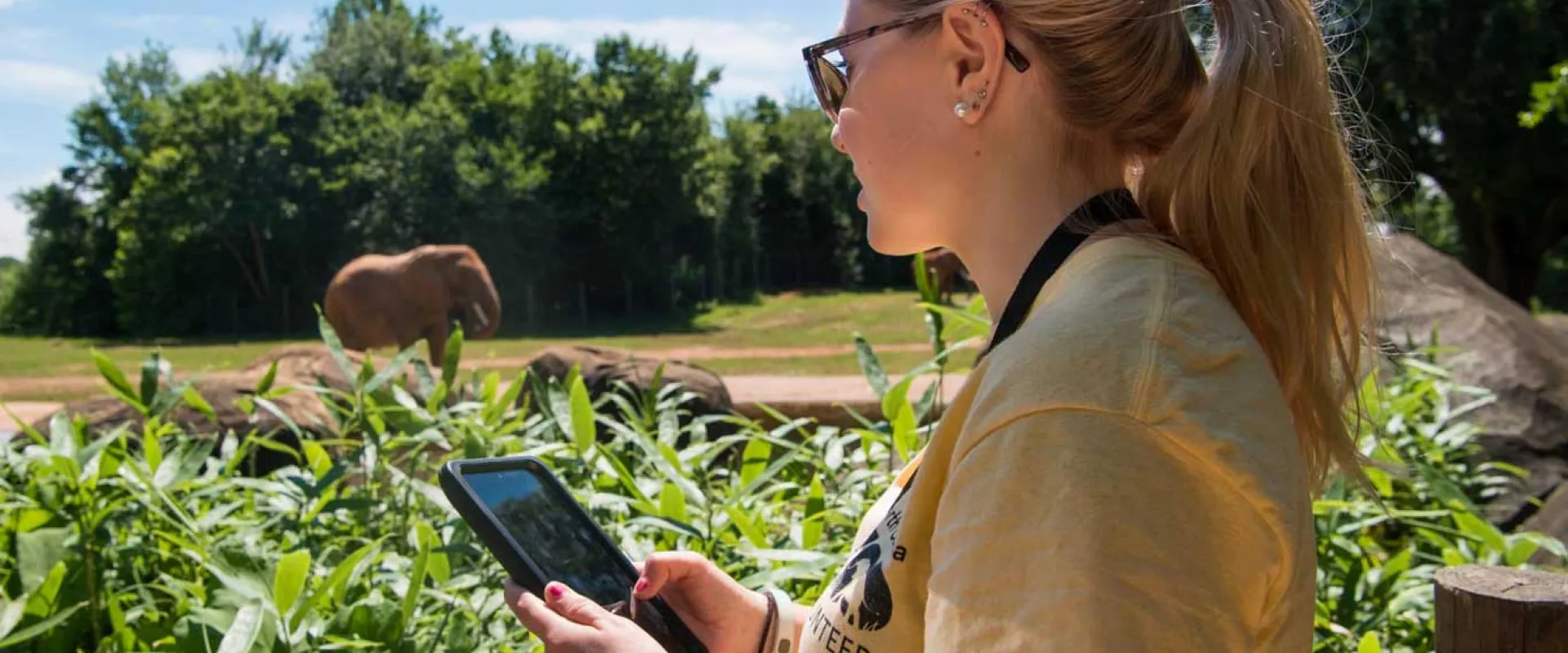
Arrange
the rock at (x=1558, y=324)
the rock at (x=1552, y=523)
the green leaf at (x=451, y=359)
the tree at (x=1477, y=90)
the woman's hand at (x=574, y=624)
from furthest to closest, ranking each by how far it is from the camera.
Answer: the tree at (x=1477, y=90) → the rock at (x=1558, y=324) → the rock at (x=1552, y=523) → the green leaf at (x=451, y=359) → the woman's hand at (x=574, y=624)

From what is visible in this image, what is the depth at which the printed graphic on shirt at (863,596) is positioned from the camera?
1050 millimetres

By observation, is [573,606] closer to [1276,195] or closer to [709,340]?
[1276,195]

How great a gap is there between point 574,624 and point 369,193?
29614 millimetres

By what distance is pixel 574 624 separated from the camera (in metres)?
1.20

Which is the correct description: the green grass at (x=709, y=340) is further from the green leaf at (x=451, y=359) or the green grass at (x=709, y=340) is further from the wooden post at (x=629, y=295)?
the green leaf at (x=451, y=359)

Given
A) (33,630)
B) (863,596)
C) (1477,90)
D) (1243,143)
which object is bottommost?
(33,630)

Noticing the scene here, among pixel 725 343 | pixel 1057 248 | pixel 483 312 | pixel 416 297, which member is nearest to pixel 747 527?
pixel 1057 248

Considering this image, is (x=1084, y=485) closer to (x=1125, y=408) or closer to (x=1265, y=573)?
(x=1125, y=408)

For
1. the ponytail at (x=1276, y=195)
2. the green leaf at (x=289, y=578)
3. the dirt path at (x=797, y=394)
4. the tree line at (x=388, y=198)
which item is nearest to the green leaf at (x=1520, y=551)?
the dirt path at (x=797, y=394)

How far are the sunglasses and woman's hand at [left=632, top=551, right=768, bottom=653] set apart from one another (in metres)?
0.50

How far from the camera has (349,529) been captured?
3.27m

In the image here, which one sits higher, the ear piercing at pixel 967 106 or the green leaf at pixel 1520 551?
the ear piercing at pixel 967 106

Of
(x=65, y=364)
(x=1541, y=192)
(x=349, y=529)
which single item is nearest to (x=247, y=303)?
(x=65, y=364)

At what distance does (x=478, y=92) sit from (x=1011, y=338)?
32.7 metres
